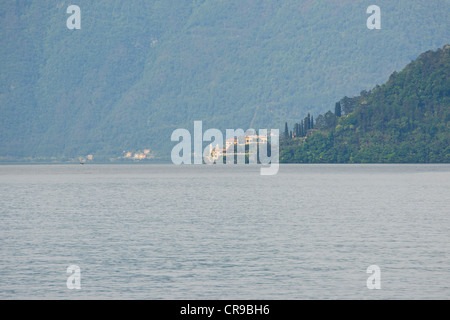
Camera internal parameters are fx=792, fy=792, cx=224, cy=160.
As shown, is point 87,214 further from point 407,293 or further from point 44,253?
point 407,293

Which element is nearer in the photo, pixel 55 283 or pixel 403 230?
pixel 55 283

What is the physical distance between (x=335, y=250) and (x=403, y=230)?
1124 cm

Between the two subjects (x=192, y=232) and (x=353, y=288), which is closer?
(x=353, y=288)

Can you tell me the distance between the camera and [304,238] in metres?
48.7

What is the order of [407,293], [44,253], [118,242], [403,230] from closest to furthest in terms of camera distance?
[407,293] < [44,253] < [118,242] < [403,230]

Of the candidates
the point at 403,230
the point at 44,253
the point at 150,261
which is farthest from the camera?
the point at 403,230

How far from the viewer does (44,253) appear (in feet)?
140

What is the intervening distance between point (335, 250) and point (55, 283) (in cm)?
1623

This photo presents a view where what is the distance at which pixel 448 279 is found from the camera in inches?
1312

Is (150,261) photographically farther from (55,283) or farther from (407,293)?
(407,293)

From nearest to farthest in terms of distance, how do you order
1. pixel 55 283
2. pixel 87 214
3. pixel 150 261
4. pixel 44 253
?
1. pixel 55 283
2. pixel 150 261
3. pixel 44 253
4. pixel 87 214

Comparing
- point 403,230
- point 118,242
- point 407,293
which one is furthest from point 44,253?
point 403,230
